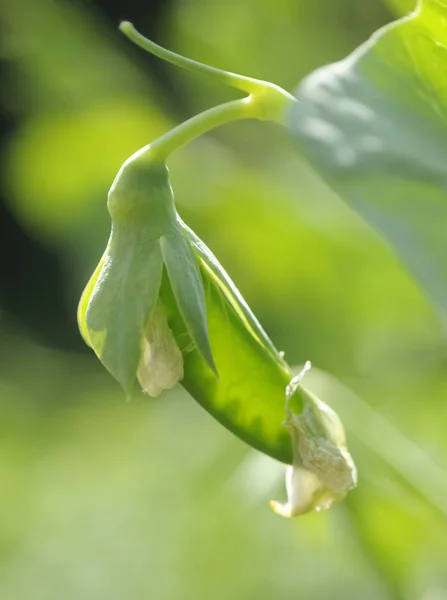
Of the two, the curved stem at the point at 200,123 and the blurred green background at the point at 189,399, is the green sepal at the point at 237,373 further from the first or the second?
the blurred green background at the point at 189,399

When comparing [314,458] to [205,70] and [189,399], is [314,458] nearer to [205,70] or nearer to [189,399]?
[205,70]

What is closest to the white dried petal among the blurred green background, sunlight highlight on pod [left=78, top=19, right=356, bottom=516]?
sunlight highlight on pod [left=78, top=19, right=356, bottom=516]

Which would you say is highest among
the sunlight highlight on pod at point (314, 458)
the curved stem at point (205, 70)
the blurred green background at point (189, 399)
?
the curved stem at point (205, 70)

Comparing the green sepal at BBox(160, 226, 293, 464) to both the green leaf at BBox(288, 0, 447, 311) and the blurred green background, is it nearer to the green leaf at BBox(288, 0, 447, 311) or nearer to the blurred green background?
the green leaf at BBox(288, 0, 447, 311)

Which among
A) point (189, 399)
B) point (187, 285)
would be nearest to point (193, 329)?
point (187, 285)

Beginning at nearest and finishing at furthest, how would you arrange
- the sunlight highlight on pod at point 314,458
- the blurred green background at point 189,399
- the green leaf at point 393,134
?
1. the green leaf at point 393,134
2. the sunlight highlight on pod at point 314,458
3. the blurred green background at point 189,399

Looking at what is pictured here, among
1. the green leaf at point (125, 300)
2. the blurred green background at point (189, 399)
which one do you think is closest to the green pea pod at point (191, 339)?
the green leaf at point (125, 300)

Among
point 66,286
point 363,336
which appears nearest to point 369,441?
point 363,336

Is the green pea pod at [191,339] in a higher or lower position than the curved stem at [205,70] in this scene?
lower
